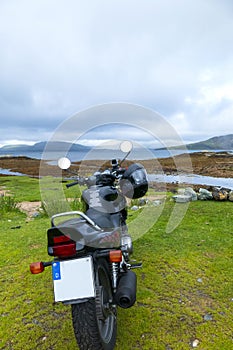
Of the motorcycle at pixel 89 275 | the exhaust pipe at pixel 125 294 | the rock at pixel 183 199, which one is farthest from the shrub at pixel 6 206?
the exhaust pipe at pixel 125 294

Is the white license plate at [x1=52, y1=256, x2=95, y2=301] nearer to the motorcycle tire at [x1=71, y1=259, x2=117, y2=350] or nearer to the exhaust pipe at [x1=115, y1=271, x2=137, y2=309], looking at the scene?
the motorcycle tire at [x1=71, y1=259, x2=117, y2=350]

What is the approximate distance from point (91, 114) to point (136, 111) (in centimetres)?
60

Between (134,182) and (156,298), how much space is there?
1564 mm

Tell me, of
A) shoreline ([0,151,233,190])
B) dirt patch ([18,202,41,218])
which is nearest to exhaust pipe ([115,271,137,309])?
shoreline ([0,151,233,190])

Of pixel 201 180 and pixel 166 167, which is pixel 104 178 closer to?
pixel 201 180

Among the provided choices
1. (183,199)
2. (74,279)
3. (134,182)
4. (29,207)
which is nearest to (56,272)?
(74,279)

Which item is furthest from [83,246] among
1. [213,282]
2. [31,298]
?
[213,282]

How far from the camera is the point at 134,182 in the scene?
3400 millimetres

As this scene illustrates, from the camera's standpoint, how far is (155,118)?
3.62 meters

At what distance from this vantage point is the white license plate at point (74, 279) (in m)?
2.23

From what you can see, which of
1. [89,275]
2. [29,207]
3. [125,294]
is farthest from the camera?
[29,207]

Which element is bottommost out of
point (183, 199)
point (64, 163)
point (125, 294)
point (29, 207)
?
point (29, 207)

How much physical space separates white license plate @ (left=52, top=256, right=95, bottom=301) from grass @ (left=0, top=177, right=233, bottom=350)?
970 mm

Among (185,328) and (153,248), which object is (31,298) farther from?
(153,248)
